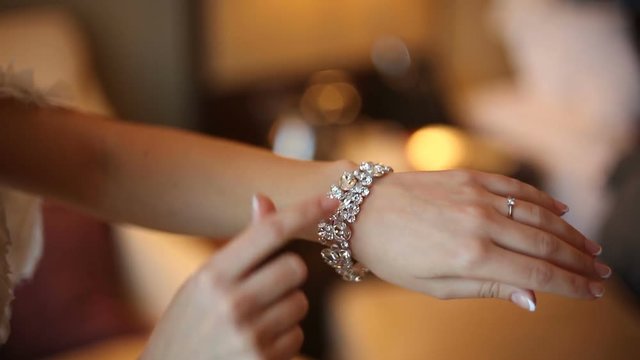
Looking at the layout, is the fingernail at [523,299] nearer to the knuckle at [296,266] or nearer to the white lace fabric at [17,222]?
the knuckle at [296,266]

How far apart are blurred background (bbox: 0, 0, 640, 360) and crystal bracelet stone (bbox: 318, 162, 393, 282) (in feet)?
1.67

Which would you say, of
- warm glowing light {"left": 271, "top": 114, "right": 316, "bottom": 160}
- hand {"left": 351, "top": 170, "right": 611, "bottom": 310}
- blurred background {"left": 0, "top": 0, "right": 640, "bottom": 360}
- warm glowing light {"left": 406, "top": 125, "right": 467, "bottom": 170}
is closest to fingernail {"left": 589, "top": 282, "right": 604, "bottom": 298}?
hand {"left": 351, "top": 170, "right": 611, "bottom": 310}

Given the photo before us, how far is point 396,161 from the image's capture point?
1735 millimetres

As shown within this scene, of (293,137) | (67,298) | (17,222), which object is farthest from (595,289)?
(293,137)

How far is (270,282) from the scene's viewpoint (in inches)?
21.9

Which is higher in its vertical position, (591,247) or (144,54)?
(144,54)

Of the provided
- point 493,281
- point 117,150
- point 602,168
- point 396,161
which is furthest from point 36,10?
point 493,281

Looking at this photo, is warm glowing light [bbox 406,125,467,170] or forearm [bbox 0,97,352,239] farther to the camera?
warm glowing light [bbox 406,125,467,170]

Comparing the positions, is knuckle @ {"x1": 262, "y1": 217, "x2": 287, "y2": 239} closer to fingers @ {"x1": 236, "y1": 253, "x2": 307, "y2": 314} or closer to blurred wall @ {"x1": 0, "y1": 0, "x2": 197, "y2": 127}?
fingers @ {"x1": 236, "y1": 253, "x2": 307, "y2": 314}

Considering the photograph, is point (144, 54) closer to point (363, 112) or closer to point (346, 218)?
point (363, 112)

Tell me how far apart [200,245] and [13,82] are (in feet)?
2.09

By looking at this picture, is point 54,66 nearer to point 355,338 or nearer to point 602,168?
point 355,338

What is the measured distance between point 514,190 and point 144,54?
1.22 metres

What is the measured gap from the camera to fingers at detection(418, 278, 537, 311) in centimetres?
60
